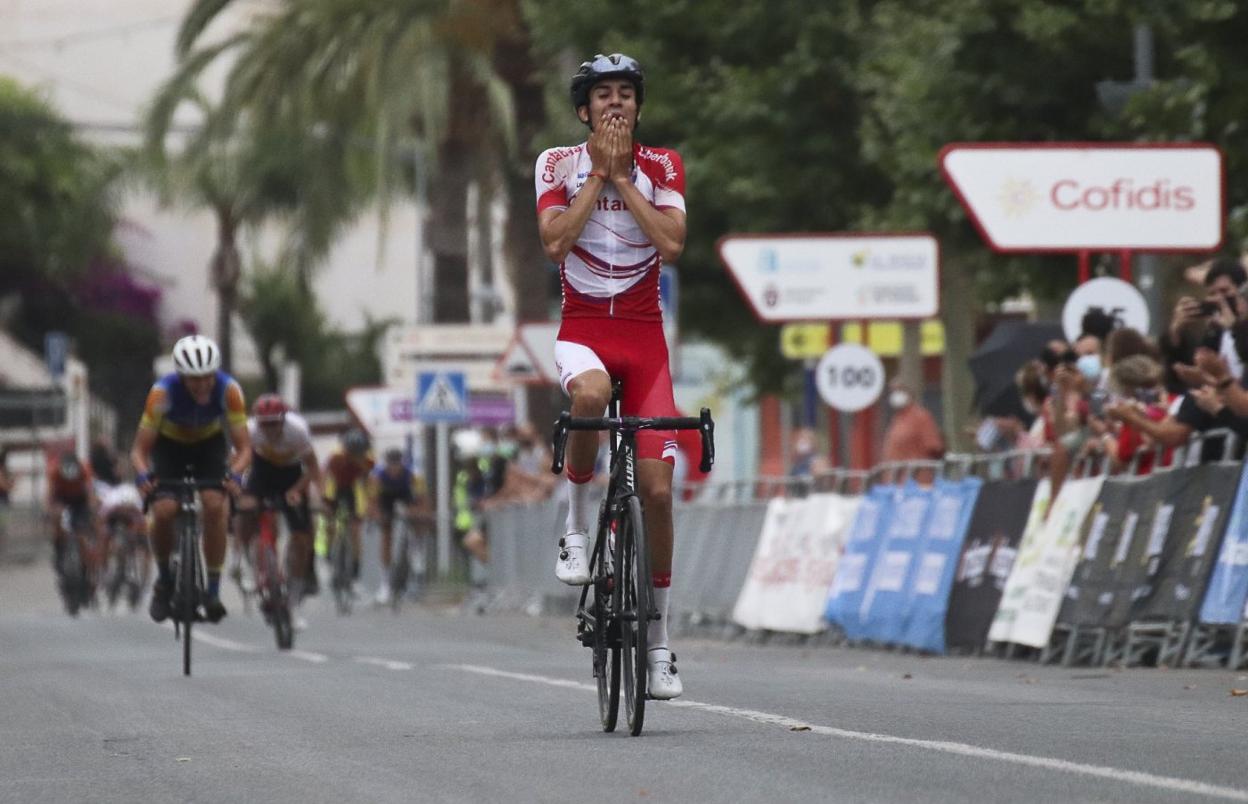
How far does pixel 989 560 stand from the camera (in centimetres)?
1798

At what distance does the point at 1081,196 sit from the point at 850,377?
684 cm

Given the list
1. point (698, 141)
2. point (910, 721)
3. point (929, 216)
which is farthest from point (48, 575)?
point (910, 721)

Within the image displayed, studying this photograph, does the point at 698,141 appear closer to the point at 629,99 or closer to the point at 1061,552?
the point at 1061,552

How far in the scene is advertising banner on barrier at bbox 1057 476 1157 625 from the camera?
52.7ft

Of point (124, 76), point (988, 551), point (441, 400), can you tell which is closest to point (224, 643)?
point (988, 551)

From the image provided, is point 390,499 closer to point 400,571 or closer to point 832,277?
point 400,571

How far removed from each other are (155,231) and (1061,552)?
8042 cm

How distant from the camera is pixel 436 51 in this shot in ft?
110

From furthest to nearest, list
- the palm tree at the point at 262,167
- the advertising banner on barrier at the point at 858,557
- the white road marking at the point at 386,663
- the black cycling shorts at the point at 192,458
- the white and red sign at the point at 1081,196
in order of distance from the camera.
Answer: the palm tree at the point at 262,167
the white and red sign at the point at 1081,196
the advertising banner on barrier at the point at 858,557
the black cycling shorts at the point at 192,458
the white road marking at the point at 386,663

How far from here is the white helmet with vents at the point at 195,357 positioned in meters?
16.5

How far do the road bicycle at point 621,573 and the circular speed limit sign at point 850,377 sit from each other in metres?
16.6

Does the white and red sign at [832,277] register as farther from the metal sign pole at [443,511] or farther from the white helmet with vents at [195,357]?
the metal sign pole at [443,511]

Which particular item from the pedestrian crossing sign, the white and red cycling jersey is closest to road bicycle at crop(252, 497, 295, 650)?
the white and red cycling jersey

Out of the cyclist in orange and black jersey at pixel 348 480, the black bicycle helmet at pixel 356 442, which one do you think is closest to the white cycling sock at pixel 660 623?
→ the cyclist in orange and black jersey at pixel 348 480
